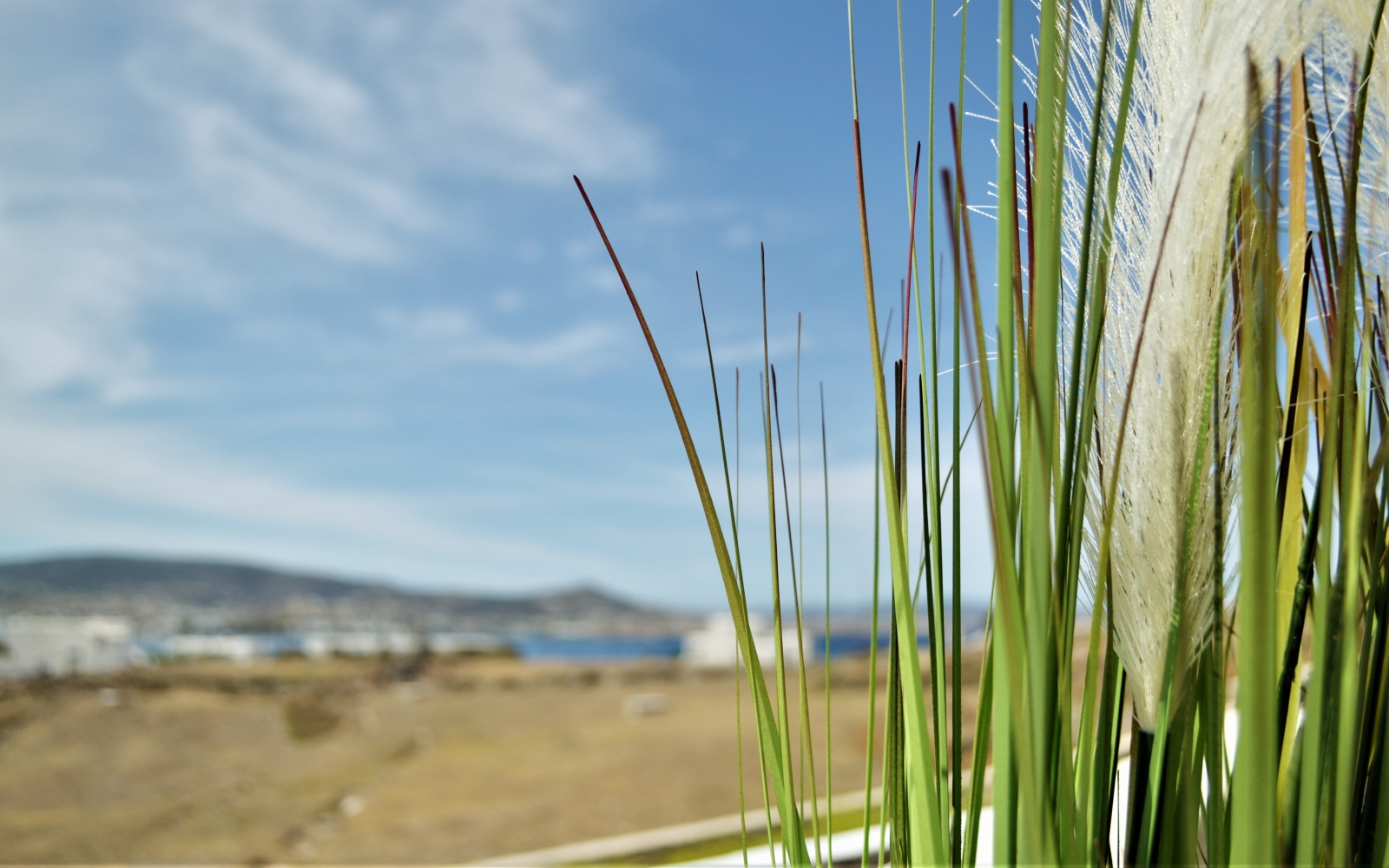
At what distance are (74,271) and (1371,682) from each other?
56.0 ft

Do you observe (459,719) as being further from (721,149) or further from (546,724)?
(721,149)

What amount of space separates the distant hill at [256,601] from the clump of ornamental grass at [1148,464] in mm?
11295

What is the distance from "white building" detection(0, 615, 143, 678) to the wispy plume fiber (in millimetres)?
7935

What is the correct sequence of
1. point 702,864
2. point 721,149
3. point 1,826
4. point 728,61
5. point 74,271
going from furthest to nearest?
point 74,271 → point 721,149 → point 1,826 → point 728,61 → point 702,864

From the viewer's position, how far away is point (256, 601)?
1195 centimetres

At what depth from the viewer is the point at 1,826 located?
492 cm

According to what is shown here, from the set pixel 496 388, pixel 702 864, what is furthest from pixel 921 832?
pixel 496 388

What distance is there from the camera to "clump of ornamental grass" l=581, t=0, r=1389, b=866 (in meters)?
0.24

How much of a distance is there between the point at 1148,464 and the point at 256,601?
44.8ft

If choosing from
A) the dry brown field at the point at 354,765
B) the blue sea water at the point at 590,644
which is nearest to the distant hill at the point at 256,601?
the blue sea water at the point at 590,644

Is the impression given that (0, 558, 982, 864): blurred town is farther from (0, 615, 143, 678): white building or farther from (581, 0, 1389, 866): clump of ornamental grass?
(581, 0, 1389, 866): clump of ornamental grass

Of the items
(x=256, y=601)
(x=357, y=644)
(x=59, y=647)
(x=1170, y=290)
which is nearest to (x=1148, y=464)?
(x=1170, y=290)

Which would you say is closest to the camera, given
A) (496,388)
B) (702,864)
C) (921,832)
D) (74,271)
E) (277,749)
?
(921,832)

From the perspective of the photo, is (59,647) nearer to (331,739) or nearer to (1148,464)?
(331,739)
